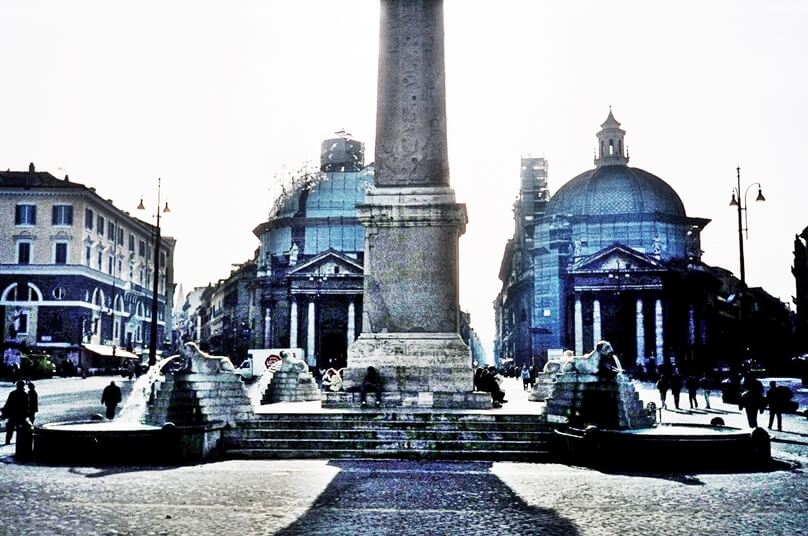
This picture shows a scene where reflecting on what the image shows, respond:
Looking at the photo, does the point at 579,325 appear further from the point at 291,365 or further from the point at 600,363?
the point at 600,363

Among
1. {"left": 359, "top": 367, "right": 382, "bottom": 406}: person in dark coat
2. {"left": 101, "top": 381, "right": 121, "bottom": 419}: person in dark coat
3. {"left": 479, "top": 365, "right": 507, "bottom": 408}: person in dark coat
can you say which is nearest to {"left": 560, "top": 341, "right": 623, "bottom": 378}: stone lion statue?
{"left": 359, "top": 367, "right": 382, "bottom": 406}: person in dark coat

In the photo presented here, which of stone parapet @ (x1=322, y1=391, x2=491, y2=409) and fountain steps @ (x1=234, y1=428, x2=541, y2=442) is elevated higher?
stone parapet @ (x1=322, y1=391, x2=491, y2=409)

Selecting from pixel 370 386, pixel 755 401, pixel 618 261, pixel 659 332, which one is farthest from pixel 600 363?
pixel 659 332

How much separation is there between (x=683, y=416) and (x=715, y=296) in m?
60.7

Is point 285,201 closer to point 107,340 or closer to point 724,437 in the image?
point 107,340

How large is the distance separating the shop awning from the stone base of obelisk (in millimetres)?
51559

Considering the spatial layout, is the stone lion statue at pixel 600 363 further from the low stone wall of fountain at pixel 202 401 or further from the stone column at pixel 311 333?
the stone column at pixel 311 333

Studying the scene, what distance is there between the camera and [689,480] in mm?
11492

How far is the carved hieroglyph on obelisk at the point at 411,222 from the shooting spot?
58.1 ft

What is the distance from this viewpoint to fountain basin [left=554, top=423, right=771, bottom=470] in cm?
1269

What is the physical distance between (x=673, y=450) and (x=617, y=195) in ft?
237

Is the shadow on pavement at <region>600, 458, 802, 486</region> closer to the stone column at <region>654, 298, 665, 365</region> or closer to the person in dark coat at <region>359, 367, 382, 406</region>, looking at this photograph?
the person in dark coat at <region>359, 367, 382, 406</region>

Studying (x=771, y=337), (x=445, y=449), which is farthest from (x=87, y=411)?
(x=771, y=337)

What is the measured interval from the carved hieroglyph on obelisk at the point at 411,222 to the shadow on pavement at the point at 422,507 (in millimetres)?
5228
